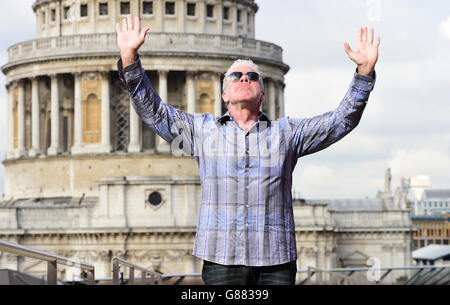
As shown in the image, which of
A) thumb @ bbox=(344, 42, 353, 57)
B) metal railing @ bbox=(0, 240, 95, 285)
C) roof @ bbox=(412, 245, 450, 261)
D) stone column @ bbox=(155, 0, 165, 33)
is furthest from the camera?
roof @ bbox=(412, 245, 450, 261)

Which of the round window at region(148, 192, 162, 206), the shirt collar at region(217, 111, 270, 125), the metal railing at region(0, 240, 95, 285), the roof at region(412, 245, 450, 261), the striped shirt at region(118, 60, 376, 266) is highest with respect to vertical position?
the shirt collar at region(217, 111, 270, 125)

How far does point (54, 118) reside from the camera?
265 ft

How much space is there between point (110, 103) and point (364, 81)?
7420cm

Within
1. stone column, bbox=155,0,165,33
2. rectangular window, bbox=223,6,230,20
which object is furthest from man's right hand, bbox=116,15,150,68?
rectangular window, bbox=223,6,230,20

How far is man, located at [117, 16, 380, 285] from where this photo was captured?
299 inches

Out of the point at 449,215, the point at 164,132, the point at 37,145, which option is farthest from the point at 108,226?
the point at 449,215

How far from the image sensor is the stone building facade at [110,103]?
75938mm

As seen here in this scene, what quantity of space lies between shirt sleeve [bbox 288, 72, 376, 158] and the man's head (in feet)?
1.10

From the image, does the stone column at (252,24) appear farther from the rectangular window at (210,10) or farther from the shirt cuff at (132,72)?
the shirt cuff at (132,72)

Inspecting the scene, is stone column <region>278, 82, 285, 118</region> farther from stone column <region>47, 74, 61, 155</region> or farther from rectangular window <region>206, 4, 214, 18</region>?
stone column <region>47, 74, 61, 155</region>

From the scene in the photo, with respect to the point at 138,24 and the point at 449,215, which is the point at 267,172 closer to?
the point at 138,24

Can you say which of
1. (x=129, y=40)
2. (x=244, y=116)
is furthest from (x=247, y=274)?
(x=129, y=40)

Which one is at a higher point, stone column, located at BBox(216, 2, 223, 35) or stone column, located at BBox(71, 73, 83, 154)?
stone column, located at BBox(216, 2, 223, 35)

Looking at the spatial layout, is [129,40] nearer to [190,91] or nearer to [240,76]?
[240,76]
